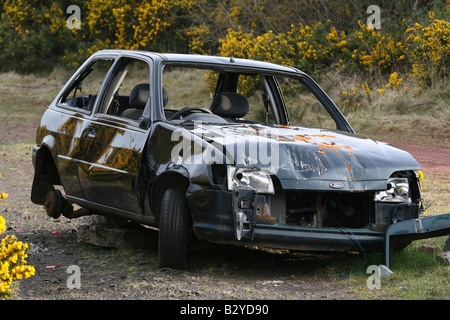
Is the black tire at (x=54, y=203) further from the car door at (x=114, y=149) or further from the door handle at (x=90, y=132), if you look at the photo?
the door handle at (x=90, y=132)

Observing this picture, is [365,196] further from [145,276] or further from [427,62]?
[427,62]

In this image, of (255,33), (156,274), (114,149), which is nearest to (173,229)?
(156,274)

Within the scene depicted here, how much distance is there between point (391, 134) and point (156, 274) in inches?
443

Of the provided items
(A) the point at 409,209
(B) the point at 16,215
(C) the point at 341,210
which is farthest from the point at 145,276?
(B) the point at 16,215

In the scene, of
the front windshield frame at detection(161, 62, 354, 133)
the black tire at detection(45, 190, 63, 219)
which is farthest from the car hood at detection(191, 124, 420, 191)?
the black tire at detection(45, 190, 63, 219)

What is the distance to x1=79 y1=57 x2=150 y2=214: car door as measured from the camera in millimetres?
6750

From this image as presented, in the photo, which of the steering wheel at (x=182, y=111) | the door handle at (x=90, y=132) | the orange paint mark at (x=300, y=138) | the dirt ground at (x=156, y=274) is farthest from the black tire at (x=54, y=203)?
the orange paint mark at (x=300, y=138)

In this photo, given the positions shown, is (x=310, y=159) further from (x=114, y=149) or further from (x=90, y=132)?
(x=90, y=132)

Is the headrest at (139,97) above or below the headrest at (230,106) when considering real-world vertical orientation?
above

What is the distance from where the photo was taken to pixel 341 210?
246 inches

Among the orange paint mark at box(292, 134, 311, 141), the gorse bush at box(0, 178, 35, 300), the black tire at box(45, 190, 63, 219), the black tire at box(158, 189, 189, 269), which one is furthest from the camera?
the black tire at box(45, 190, 63, 219)

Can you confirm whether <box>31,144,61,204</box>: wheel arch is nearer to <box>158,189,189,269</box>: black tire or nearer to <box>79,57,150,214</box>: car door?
<box>79,57,150,214</box>: car door

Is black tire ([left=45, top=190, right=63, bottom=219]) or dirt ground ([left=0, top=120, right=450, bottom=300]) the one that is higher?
black tire ([left=45, top=190, right=63, bottom=219])

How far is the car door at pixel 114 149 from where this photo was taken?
6.75 meters
